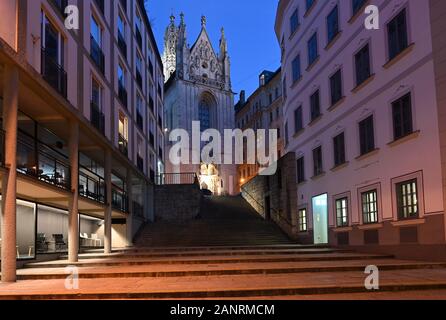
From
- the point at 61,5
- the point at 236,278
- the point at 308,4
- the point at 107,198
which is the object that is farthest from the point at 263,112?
the point at 236,278

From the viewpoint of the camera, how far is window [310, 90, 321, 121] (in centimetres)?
2497

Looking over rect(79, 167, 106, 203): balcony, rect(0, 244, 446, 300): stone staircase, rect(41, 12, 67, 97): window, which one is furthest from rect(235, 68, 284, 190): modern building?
rect(0, 244, 446, 300): stone staircase

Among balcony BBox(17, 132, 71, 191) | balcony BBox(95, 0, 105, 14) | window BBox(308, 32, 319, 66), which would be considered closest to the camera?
balcony BBox(17, 132, 71, 191)

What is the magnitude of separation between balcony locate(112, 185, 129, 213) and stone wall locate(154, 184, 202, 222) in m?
7.42

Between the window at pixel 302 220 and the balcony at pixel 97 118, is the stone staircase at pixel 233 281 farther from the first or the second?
the window at pixel 302 220

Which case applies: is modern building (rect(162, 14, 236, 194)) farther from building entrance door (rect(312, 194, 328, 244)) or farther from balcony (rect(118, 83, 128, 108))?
building entrance door (rect(312, 194, 328, 244))

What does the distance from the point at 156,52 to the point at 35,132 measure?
25.7 m

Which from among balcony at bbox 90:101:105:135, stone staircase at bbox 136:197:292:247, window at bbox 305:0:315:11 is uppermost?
window at bbox 305:0:315:11

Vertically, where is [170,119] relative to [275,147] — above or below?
above

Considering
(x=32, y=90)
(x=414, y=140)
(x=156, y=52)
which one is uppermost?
(x=156, y=52)

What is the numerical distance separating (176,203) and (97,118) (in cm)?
1511
